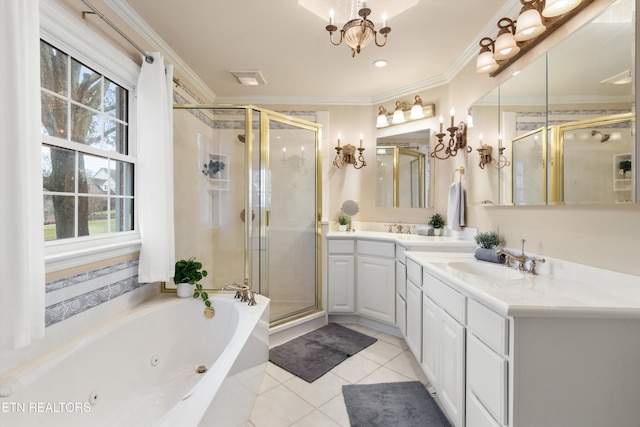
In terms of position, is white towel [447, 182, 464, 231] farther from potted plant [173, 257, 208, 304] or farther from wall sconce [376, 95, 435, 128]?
potted plant [173, 257, 208, 304]

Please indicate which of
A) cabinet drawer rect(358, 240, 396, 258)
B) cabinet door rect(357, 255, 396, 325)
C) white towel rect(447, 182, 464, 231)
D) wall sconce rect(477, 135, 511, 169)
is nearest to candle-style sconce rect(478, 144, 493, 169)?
wall sconce rect(477, 135, 511, 169)

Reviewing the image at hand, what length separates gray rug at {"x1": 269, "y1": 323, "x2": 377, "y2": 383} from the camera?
6.84 ft

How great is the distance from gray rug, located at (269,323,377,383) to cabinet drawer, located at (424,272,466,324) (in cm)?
95

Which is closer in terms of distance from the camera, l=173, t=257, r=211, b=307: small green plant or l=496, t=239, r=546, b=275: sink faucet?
l=496, t=239, r=546, b=275: sink faucet

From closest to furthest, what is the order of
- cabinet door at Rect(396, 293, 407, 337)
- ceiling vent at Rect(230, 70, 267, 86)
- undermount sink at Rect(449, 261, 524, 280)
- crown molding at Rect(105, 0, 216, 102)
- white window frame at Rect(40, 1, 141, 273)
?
white window frame at Rect(40, 1, 141, 273) < undermount sink at Rect(449, 261, 524, 280) < crown molding at Rect(105, 0, 216, 102) < cabinet door at Rect(396, 293, 407, 337) < ceiling vent at Rect(230, 70, 267, 86)

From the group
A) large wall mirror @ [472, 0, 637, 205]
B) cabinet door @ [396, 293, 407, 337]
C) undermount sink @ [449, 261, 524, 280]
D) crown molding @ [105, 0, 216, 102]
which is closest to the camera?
large wall mirror @ [472, 0, 637, 205]

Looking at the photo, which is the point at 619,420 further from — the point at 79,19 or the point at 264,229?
the point at 79,19

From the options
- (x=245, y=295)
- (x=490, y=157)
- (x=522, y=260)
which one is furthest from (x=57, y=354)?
(x=490, y=157)

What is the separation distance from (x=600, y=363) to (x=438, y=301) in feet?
2.38

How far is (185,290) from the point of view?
2.03 metres

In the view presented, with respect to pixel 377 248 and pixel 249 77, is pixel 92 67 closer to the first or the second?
pixel 249 77

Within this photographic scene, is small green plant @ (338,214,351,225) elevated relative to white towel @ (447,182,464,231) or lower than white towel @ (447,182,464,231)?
lower

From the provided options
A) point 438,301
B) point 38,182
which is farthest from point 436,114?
point 38,182

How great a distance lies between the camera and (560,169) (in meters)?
1.39
